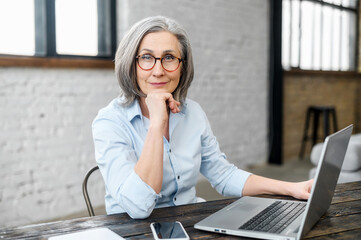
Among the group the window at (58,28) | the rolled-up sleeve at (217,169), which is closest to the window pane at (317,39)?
the window at (58,28)

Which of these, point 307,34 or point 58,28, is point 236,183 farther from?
point 307,34

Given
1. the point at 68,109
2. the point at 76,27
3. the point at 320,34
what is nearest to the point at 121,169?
the point at 68,109

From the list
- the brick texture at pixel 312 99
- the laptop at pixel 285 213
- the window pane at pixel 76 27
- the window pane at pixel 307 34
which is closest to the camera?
the laptop at pixel 285 213

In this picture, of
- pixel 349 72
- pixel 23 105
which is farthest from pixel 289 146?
pixel 23 105

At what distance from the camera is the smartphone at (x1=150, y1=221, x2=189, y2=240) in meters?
1.08

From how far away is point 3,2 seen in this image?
11.0 feet

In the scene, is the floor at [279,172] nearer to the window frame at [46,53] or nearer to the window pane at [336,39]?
the window frame at [46,53]

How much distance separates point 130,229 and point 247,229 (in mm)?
313

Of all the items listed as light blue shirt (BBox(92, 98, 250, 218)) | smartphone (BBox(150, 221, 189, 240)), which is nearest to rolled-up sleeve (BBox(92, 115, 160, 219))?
light blue shirt (BBox(92, 98, 250, 218))

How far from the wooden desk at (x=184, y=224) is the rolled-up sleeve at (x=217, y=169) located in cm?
28

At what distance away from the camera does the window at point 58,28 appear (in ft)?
11.2

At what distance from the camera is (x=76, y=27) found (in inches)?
150

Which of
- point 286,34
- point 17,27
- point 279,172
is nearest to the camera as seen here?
point 17,27

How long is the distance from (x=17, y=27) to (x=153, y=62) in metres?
2.23
